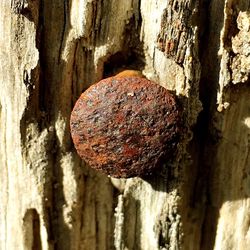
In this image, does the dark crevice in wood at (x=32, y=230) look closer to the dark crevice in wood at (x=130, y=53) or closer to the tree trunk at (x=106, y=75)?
the tree trunk at (x=106, y=75)

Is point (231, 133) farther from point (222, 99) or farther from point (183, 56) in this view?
point (183, 56)

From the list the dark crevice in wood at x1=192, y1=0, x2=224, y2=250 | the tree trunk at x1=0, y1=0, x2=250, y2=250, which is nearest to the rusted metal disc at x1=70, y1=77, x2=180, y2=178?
the tree trunk at x1=0, y1=0, x2=250, y2=250

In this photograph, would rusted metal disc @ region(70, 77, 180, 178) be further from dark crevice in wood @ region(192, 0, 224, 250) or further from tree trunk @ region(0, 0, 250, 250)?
dark crevice in wood @ region(192, 0, 224, 250)

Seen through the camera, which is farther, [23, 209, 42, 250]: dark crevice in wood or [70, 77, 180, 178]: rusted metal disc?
[23, 209, 42, 250]: dark crevice in wood

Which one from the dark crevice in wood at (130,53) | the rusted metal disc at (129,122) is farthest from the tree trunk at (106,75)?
the rusted metal disc at (129,122)

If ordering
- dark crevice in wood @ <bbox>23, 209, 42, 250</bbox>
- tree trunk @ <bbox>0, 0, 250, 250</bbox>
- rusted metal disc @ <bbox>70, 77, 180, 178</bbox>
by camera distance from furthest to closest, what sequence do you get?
dark crevice in wood @ <bbox>23, 209, 42, 250</bbox>
tree trunk @ <bbox>0, 0, 250, 250</bbox>
rusted metal disc @ <bbox>70, 77, 180, 178</bbox>

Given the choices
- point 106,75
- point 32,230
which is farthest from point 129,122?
point 32,230

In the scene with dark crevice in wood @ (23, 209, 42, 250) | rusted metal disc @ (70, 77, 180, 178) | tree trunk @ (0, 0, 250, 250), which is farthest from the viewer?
dark crevice in wood @ (23, 209, 42, 250)
